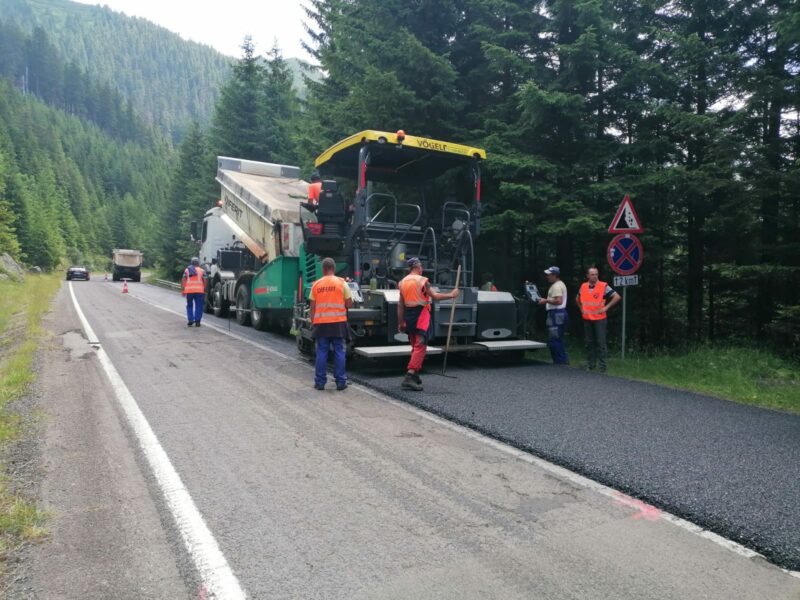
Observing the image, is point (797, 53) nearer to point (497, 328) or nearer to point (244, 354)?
point (497, 328)

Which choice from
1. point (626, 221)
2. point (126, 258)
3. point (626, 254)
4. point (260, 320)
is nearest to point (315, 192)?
point (260, 320)

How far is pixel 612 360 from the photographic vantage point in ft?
31.1

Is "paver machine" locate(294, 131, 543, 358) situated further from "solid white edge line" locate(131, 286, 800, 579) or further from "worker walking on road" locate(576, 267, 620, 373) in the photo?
"solid white edge line" locate(131, 286, 800, 579)

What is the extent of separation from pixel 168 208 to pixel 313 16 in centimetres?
2049

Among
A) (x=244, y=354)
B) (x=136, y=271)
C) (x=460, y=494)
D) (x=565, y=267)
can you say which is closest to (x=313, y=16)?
(x=565, y=267)

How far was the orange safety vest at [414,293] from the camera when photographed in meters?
7.16

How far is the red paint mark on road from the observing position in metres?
3.48

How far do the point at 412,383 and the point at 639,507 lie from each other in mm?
3506

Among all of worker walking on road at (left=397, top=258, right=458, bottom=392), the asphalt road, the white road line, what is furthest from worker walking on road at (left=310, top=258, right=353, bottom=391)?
the white road line

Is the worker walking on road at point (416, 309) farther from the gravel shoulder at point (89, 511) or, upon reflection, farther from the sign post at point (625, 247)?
the gravel shoulder at point (89, 511)

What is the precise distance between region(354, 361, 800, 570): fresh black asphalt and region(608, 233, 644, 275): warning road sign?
6.18 ft

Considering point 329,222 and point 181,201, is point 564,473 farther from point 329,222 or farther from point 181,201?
point 181,201

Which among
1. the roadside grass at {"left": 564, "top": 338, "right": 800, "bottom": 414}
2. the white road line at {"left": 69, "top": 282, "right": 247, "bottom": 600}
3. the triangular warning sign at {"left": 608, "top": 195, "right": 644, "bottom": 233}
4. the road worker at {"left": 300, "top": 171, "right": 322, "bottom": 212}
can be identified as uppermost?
the road worker at {"left": 300, "top": 171, "right": 322, "bottom": 212}

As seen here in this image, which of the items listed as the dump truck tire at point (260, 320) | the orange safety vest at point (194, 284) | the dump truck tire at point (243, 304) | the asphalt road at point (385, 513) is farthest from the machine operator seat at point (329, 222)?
the dump truck tire at point (243, 304)
